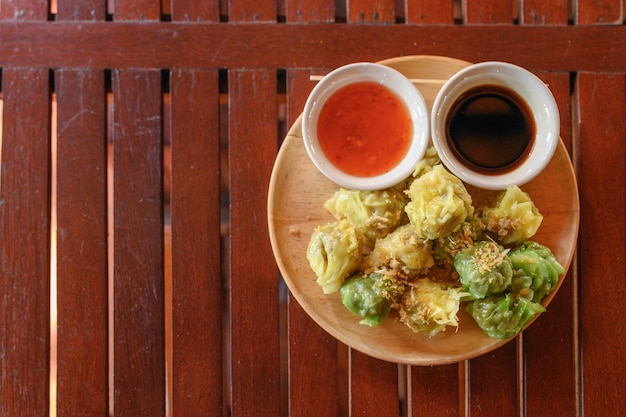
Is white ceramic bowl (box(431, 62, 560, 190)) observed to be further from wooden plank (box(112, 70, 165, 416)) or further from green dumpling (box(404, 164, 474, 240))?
wooden plank (box(112, 70, 165, 416))

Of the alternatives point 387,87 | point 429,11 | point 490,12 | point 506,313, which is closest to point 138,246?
point 387,87

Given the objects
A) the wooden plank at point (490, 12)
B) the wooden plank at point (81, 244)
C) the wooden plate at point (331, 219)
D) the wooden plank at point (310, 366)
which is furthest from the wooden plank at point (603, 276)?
the wooden plank at point (81, 244)

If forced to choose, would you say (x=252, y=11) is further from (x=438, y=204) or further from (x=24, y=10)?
(x=438, y=204)

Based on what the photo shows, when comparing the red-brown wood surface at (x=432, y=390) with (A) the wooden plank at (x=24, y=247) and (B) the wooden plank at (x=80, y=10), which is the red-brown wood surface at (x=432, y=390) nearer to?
(A) the wooden plank at (x=24, y=247)

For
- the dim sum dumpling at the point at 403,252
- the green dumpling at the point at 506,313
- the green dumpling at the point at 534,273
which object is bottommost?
the green dumpling at the point at 506,313

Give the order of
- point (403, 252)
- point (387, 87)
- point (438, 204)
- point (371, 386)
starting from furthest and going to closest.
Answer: point (371, 386) → point (387, 87) → point (403, 252) → point (438, 204)

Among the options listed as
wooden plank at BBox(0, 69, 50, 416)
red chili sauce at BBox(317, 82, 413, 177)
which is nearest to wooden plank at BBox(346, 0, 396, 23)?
red chili sauce at BBox(317, 82, 413, 177)
